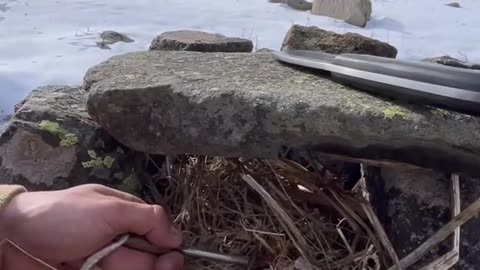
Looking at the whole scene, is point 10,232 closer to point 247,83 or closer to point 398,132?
point 247,83

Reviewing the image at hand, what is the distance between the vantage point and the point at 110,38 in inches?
139

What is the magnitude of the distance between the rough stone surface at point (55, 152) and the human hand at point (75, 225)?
0.69ft

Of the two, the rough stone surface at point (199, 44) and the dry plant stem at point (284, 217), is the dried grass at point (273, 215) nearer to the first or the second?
the dry plant stem at point (284, 217)

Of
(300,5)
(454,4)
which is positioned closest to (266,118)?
(300,5)

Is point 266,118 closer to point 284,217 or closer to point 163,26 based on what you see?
point 284,217

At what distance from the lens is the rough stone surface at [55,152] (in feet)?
4.74

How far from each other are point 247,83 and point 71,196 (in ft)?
1.08

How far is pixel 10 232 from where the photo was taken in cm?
117

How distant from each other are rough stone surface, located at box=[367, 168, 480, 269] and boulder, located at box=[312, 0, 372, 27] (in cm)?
289

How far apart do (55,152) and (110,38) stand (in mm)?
2128

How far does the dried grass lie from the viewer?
4.25ft

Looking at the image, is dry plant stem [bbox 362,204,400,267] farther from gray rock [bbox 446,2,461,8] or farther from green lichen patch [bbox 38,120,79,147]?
gray rock [bbox 446,2,461,8]

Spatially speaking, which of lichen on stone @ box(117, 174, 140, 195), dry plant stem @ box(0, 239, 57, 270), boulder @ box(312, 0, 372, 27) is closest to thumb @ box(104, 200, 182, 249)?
dry plant stem @ box(0, 239, 57, 270)

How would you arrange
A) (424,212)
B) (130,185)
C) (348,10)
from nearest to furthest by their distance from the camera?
(424,212) → (130,185) → (348,10)
